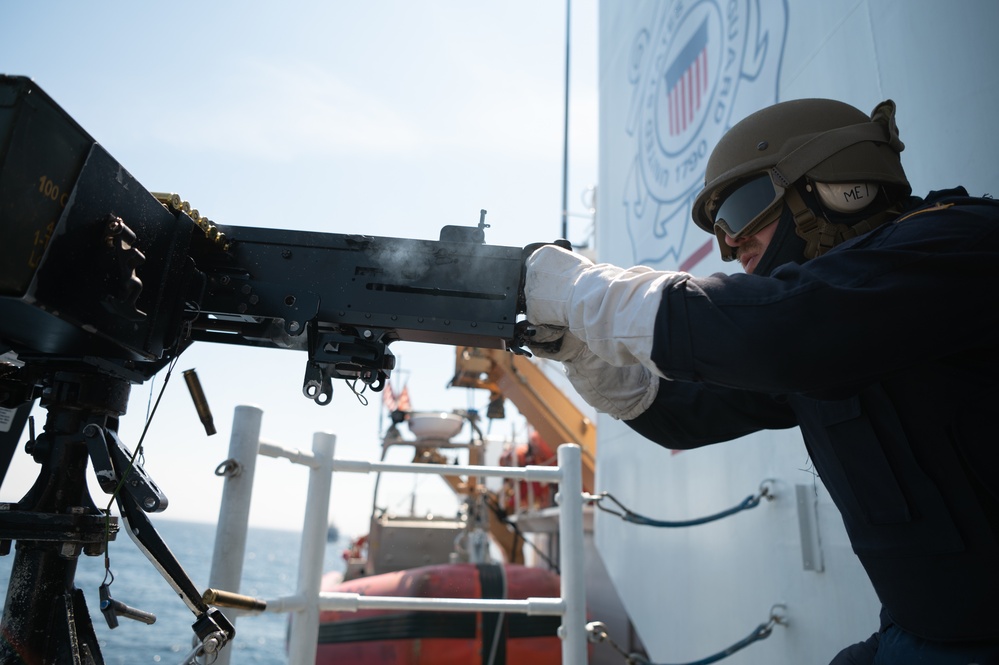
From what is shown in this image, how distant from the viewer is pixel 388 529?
764 centimetres

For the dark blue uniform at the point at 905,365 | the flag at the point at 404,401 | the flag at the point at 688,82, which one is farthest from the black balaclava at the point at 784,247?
the flag at the point at 404,401

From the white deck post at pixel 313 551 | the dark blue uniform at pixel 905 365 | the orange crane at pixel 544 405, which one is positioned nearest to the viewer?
the dark blue uniform at pixel 905 365

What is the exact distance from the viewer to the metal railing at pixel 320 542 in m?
1.72

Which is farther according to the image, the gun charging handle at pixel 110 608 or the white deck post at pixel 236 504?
the white deck post at pixel 236 504

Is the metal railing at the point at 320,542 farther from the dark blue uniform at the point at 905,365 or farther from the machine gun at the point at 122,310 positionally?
the dark blue uniform at the point at 905,365

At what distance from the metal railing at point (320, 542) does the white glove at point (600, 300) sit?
2.92ft

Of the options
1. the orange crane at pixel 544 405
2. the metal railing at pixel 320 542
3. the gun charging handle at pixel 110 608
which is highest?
the orange crane at pixel 544 405

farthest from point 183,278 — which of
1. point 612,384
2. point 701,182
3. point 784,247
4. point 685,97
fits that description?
point 685,97

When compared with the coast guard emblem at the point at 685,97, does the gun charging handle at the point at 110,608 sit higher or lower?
lower

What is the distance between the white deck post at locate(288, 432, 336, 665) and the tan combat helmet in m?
1.36

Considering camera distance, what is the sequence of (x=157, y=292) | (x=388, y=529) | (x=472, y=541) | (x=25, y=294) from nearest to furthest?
(x=25, y=294) < (x=157, y=292) < (x=472, y=541) < (x=388, y=529)

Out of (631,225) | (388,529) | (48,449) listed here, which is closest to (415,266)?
(48,449)

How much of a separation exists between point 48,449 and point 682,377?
109 cm

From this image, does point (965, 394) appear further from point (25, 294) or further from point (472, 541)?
point (472, 541)
